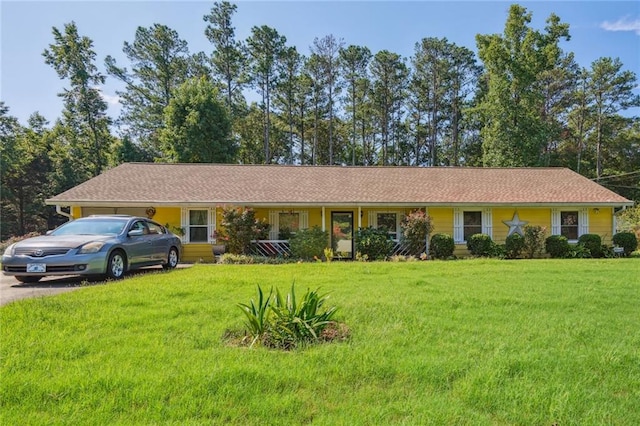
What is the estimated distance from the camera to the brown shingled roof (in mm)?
16078

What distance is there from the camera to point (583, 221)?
57.0ft

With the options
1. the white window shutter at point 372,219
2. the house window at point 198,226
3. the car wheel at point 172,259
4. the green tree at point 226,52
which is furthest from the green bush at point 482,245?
the green tree at point 226,52

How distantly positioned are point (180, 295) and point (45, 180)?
37.0 m

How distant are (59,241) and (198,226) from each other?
822 centimetres

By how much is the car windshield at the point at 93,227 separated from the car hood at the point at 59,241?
426 millimetres

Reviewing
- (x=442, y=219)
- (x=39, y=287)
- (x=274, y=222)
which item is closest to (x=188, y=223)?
(x=274, y=222)

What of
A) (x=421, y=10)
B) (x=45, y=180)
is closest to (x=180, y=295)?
(x=421, y=10)

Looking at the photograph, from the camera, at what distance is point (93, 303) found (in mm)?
5770

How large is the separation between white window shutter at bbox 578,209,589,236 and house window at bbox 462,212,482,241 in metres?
4.48

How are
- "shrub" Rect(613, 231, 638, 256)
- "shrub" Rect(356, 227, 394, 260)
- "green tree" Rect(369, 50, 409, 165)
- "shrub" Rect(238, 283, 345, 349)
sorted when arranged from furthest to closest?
"green tree" Rect(369, 50, 409, 165)
"shrub" Rect(613, 231, 638, 256)
"shrub" Rect(356, 227, 394, 260)
"shrub" Rect(238, 283, 345, 349)

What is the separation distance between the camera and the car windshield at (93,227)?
9172 mm

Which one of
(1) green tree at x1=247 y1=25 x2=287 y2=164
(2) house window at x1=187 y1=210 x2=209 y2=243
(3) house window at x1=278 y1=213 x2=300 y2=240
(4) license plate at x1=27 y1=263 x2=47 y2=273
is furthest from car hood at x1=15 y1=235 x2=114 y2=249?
(1) green tree at x1=247 y1=25 x2=287 y2=164

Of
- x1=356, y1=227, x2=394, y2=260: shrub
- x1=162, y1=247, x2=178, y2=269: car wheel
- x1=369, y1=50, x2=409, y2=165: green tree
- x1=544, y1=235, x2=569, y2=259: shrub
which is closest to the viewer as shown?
x1=162, y1=247, x2=178, y2=269: car wheel

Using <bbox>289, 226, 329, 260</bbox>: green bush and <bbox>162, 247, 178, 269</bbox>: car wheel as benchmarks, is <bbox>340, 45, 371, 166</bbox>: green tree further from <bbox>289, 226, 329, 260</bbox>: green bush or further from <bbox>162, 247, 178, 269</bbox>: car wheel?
<bbox>162, 247, 178, 269</bbox>: car wheel
